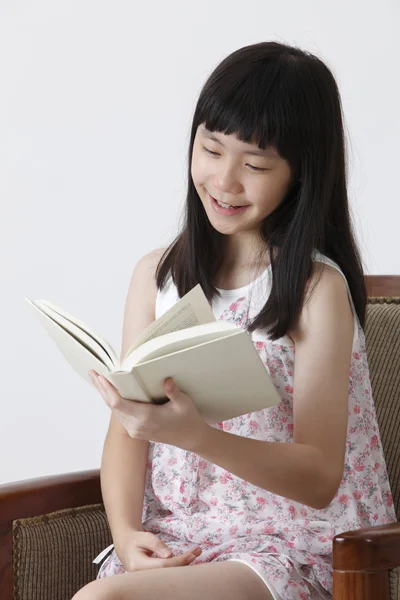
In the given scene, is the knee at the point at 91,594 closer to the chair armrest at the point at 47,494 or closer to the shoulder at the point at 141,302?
the chair armrest at the point at 47,494

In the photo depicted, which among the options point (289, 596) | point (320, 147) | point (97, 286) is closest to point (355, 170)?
point (97, 286)

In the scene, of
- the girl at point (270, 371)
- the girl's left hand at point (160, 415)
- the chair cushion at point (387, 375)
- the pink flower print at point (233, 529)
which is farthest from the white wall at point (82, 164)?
the girl's left hand at point (160, 415)

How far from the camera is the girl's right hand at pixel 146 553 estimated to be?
137cm

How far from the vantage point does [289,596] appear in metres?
1.35

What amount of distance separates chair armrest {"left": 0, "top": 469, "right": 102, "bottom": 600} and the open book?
1.07 feet

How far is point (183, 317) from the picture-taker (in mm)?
1251

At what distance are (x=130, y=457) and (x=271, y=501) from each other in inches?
9.4

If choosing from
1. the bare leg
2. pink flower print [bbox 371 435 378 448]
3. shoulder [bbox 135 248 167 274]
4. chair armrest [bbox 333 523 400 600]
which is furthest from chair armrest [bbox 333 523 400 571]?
shoulder [bbox 135 248 167 274]

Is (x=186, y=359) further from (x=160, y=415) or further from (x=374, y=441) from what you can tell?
(x=374, y=441)

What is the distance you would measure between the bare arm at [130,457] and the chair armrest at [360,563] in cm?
40

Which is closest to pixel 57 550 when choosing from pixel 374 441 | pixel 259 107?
pixel 374 441

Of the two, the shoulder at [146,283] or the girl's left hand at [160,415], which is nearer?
the girl's left hand at [160,415]

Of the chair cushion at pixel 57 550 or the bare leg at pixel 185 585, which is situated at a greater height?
the bare leg at pixel 185 585

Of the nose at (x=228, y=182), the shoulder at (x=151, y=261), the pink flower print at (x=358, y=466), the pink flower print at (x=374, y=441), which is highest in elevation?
the nose at (x=228, y=182)
